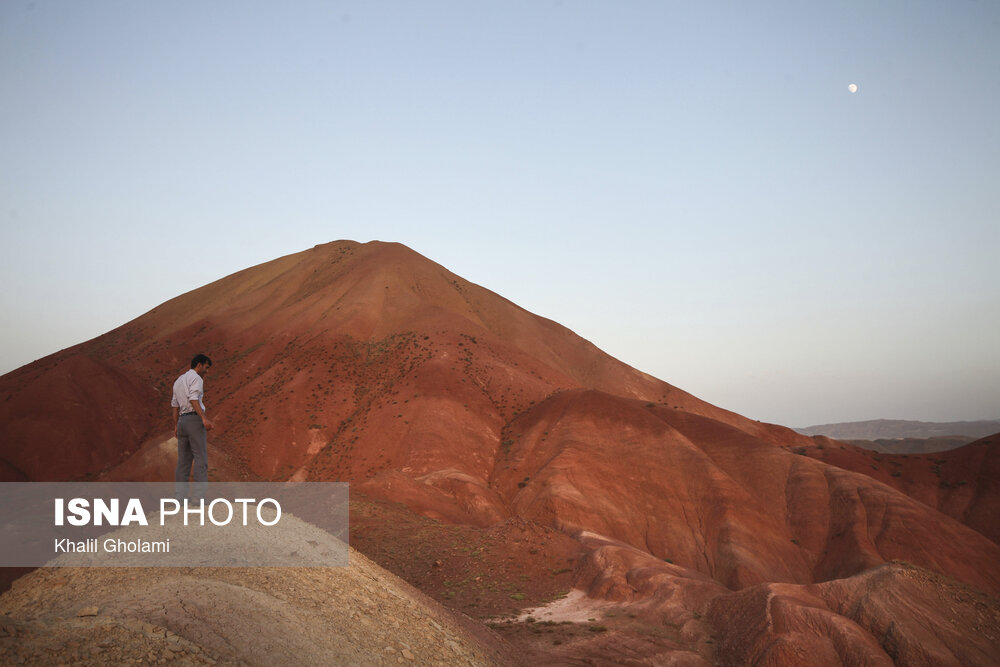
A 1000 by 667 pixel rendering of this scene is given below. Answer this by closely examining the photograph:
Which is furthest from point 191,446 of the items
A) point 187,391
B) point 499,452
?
point 499,452

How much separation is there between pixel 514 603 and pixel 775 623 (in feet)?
25.4

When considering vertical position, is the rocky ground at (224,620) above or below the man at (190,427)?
below

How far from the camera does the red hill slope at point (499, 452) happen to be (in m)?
32.0

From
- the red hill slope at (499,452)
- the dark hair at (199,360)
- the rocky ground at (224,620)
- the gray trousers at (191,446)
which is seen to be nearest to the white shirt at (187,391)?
the gray trousers at (191,446)

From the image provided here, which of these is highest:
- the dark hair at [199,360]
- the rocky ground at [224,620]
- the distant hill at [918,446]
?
the dark hair at [199,360]

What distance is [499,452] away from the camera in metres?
43.5

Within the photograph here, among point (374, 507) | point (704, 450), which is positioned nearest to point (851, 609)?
point (374, 507)

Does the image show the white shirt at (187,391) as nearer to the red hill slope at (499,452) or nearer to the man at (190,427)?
the man at (190,427)

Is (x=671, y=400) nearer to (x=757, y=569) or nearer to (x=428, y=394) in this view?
(x=428, y=394)

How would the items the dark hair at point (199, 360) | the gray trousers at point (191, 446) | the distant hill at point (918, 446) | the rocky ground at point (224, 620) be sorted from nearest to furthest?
1. the rocky ground at point (224, 620)
2. the gray trousers at point (191, 446)
3. the dark hair at point (199, 360)
4. the distant hill at point (918, 446)

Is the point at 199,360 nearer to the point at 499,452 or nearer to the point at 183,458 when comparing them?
the point at 183,458

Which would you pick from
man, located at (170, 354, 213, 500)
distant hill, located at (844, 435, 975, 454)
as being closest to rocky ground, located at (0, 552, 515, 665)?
man, located at (170, 354, 213, 500)

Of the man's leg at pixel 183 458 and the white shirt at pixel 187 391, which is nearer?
the man's leg at pixel 183 458

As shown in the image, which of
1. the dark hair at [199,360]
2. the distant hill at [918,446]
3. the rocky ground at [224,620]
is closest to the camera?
the rocky ground at [224,620]
